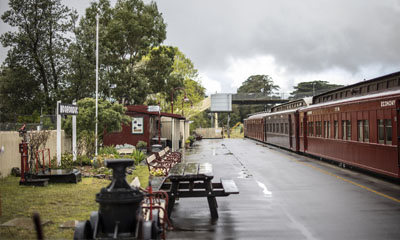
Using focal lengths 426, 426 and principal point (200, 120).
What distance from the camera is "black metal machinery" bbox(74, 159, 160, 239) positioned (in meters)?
5.50

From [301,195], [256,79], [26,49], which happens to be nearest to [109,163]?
[301,195]

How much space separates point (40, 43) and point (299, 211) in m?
27.3

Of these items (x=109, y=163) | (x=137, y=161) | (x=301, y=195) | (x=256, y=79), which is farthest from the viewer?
(x=256, y=79)

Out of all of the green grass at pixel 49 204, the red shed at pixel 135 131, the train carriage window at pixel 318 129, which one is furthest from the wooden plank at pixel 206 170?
the red shed at pixel 135 131

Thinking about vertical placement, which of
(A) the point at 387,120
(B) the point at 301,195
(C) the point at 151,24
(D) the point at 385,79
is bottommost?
(B) the point at 301,195

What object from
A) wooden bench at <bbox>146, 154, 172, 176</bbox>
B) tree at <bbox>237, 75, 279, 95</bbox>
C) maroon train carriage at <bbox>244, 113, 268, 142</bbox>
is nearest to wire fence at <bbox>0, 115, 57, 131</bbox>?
wooden bench at <bbox>146, 154, 172, 176</bbox>

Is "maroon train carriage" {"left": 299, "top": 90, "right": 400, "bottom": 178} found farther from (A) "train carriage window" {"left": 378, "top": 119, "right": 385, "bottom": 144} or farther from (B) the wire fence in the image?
(B) the wire fence

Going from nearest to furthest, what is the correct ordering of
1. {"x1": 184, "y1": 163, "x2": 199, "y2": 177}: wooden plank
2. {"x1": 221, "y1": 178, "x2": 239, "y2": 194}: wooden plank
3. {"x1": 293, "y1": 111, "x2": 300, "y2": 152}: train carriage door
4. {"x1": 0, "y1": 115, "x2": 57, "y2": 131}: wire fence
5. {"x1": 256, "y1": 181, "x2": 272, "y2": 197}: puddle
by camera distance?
{"x1": 221, "y1": 178, "x2": 239, "y2": 194}: wooden plank < {"x1": 184, "y1": 163, "x2": 199, "y2": 177}: wooden plank < {"x1": 256, "y1": 181, "x2": 272, "y2": 197}: puddle < {"x1": 0, "y1": 115, "x2": 57, "y2": 131}: wire fence < {"x1": 293, "y1": 111, "x2": 300, "y2": 152}: train carriage door

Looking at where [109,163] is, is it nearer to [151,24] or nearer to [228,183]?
[228,183]

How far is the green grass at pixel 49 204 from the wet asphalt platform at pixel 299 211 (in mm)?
2084

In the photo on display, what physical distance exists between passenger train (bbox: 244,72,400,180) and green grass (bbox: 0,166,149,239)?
802cm

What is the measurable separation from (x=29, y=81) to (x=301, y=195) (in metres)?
26.0

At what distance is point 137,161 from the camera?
20188 millimetres

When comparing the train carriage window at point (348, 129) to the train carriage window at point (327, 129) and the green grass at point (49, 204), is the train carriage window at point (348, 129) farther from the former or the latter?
the green grass at point (49, 204)
